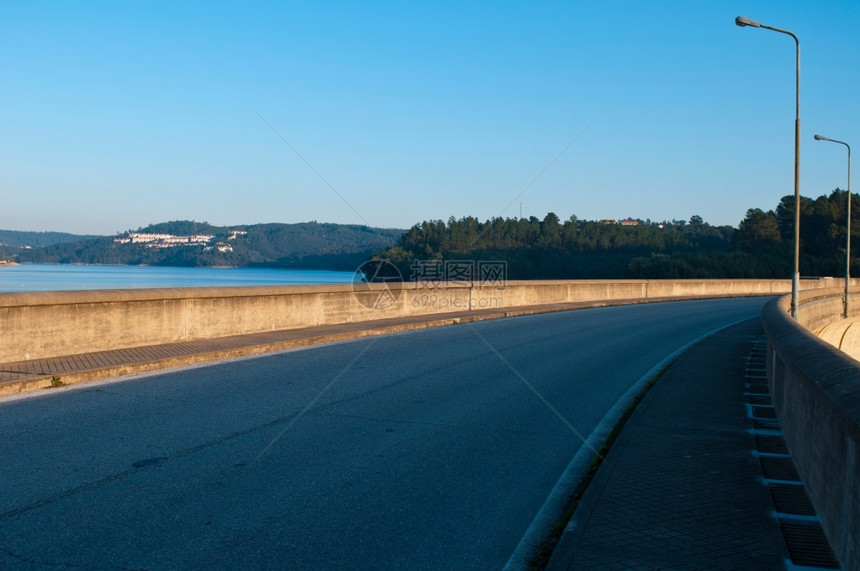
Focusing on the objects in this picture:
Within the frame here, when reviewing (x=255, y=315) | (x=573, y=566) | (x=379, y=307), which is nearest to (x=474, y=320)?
(x=379, y=307)

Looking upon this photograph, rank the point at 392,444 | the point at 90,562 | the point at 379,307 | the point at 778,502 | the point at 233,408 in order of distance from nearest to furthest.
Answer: the point at 90,562, the point at 778,502, the point at 392,444, the point at 233,408, the point at 379,307

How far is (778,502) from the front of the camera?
5.89 meters

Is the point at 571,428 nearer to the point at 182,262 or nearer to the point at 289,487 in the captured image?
the point at 289,487

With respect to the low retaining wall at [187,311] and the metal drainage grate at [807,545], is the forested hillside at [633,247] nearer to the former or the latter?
the low retaining wall at [187,311]

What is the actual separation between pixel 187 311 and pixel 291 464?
8.70m

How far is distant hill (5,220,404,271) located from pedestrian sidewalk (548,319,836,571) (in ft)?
327

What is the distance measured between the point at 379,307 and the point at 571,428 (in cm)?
1402

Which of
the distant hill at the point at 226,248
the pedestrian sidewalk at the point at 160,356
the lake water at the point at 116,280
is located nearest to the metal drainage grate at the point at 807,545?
the pedestrian sidewalk at the point at 160,356

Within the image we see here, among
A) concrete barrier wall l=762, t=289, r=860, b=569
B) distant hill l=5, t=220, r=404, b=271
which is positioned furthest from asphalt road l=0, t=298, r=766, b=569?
distant hill l=5, t=220, r=404, b=271

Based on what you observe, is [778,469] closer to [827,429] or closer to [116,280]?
[827,429]

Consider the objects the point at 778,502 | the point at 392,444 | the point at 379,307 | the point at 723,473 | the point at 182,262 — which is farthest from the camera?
the point at 182,262

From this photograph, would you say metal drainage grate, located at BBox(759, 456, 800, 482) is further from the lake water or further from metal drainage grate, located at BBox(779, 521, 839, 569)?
the lake water

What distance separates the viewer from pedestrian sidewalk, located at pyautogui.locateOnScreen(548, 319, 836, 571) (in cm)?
479

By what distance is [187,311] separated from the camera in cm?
1480
